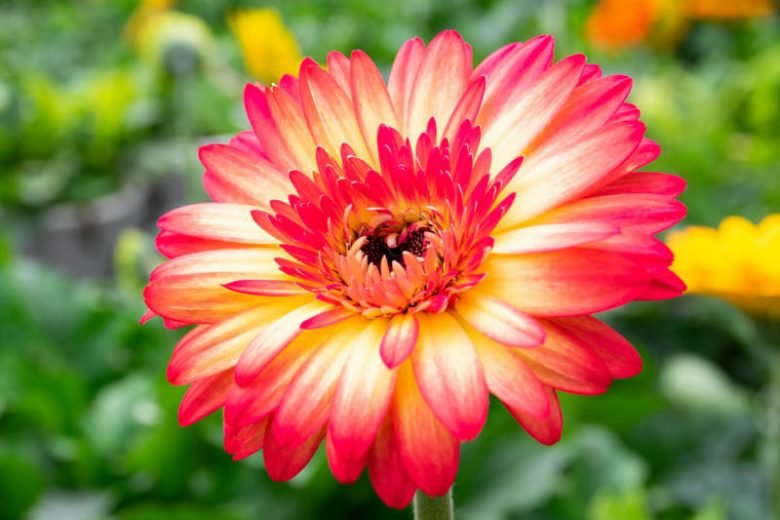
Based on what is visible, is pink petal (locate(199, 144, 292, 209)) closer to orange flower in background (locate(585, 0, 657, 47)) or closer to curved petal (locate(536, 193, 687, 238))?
curved petal (locate(536, 193, 687, 238))

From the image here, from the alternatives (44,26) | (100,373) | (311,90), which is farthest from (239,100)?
(44,26)

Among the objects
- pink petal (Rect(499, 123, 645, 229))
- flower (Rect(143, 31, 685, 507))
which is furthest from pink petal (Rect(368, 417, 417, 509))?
pink petal (Rect(499, 123, 645, 229))

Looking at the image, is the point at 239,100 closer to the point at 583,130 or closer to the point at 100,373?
the point at 100,373

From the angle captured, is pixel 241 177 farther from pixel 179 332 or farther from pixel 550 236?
pixel 179 332

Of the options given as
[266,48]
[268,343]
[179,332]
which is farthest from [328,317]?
[266,48]

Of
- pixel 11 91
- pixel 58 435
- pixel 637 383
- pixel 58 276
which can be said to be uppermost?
pixel 11 91
